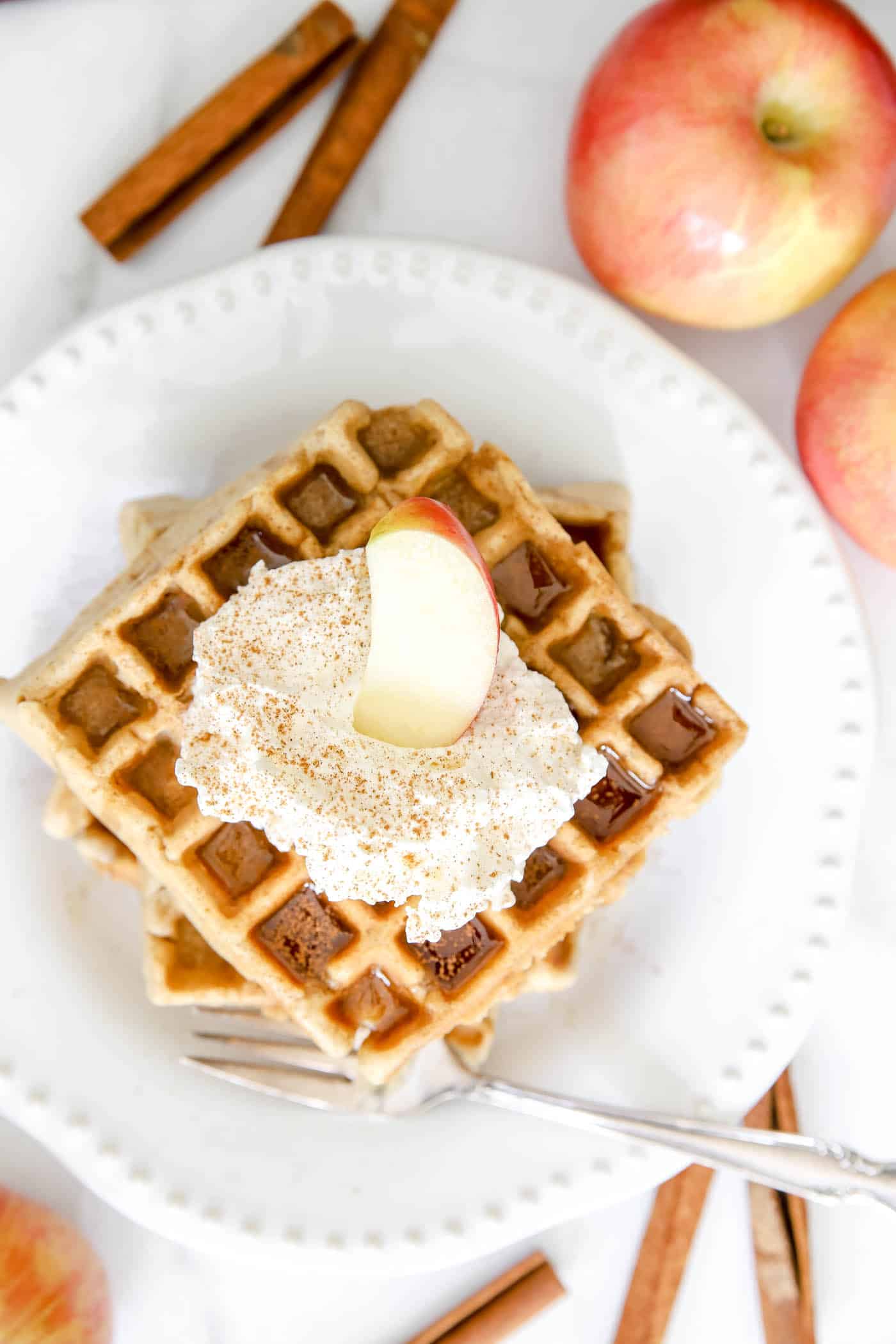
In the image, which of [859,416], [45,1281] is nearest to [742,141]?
[859,416]

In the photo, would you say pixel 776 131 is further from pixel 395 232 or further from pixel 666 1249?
pixel 666 1249

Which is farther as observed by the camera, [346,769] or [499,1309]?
[499,1309]

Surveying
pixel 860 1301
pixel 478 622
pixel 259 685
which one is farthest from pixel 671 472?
pixel 860 1301

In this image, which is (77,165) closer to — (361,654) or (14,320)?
(14,320)

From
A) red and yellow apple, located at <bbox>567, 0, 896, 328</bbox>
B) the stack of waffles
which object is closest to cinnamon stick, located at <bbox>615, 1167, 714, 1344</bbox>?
the stack of waffles

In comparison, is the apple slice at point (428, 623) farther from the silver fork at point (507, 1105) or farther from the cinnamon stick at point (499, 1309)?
the cinnamon stick at point (499, 1309)

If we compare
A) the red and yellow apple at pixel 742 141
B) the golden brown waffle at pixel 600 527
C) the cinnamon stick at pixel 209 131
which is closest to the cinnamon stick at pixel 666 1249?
the golden brown waffle at pixel 600 527
